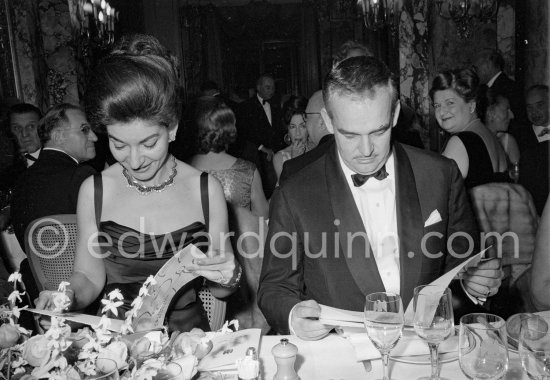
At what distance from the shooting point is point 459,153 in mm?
3432

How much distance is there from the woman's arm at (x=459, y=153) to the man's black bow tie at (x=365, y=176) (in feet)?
Answer: 4.93

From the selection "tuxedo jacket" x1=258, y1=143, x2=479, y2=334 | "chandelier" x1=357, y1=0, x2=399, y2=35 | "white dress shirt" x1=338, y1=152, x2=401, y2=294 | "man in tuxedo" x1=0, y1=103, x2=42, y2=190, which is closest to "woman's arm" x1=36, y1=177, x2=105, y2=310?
"tuxedo jacket" x1=258, y1=143, x2=479, y2=334

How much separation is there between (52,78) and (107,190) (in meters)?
5.16

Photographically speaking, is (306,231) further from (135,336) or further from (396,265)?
(135,336)

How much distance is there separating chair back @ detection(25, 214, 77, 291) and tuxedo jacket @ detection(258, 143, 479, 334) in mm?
1251

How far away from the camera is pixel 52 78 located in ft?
22.2

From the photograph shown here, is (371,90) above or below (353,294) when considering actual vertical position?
above

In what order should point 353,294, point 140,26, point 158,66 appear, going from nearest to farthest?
1. point 353,294
2. point 158,66
3. point 140,26

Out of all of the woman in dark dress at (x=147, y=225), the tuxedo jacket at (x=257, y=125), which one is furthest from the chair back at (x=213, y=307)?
the tuxedo jacket at (x=257, y=125)

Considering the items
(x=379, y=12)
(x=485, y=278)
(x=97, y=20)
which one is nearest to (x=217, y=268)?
(x=485, y=278)

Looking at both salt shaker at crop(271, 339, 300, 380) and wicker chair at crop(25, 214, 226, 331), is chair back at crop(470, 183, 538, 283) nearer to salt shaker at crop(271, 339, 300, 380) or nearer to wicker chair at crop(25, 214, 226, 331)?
salt shaker at crop(271, 339, 300, 380)

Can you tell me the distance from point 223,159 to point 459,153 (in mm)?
1651


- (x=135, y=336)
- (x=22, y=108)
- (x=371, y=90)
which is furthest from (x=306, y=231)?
(x=22, y=108)

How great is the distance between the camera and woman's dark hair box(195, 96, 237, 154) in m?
3.65
